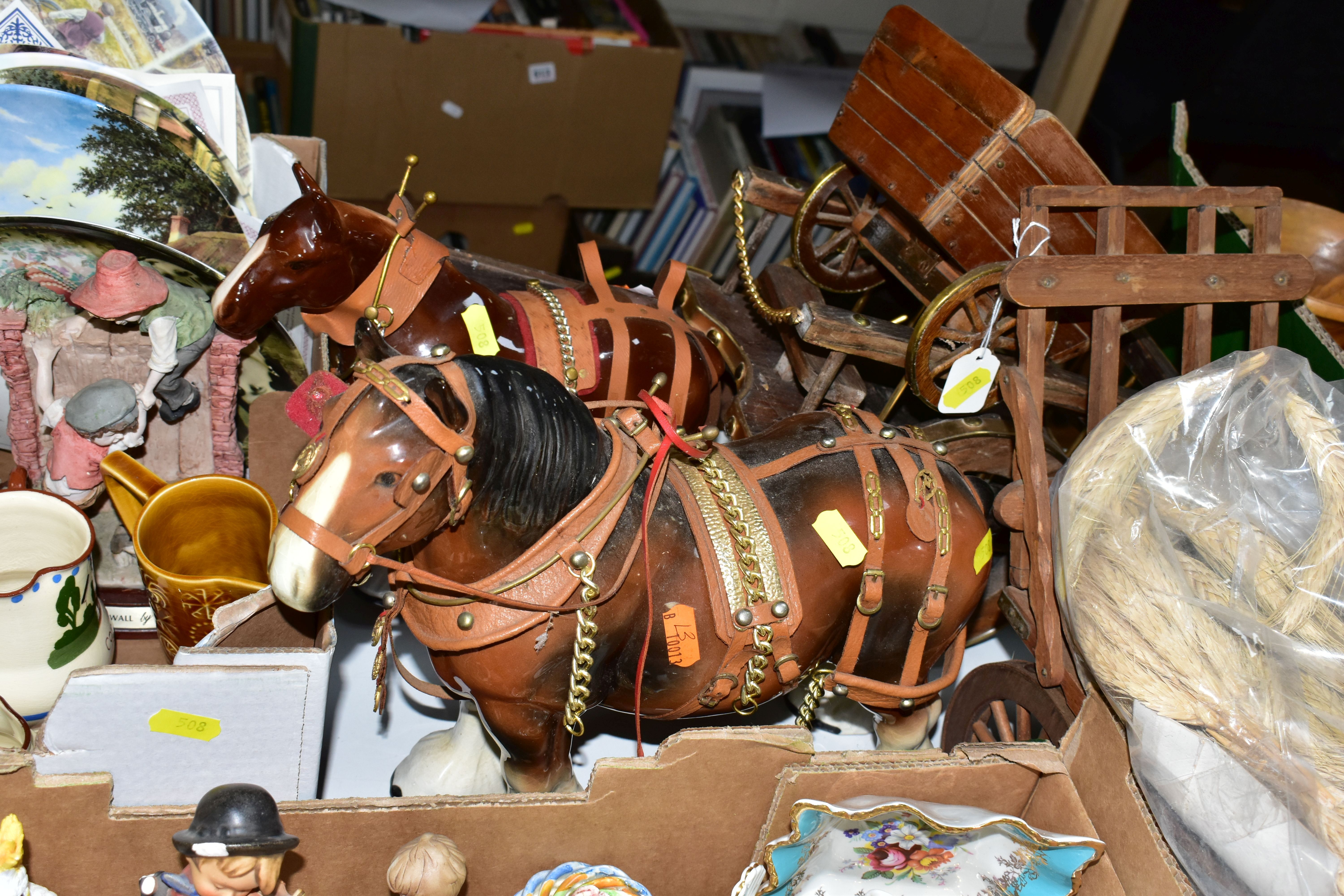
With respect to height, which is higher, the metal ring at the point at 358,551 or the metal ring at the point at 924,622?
the metal ring at the point at 358,551

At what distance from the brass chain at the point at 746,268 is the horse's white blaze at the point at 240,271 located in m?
0.88

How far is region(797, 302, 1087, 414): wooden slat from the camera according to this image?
1.84m

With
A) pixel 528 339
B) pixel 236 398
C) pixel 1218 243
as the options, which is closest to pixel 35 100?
pixel 236 398

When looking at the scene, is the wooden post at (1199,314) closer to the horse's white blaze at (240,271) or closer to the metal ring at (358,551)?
the metal ring at (358,551)

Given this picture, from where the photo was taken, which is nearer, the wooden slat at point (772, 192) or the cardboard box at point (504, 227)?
the wooden slat at point (772, 192)

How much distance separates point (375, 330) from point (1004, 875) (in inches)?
51.5

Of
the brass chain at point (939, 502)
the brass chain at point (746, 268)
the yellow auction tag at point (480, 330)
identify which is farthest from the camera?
the brass chain at point (746, 268)

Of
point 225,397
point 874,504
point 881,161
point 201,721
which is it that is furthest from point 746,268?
point 201,721

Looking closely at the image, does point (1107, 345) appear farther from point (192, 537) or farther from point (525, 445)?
point (192, 537)

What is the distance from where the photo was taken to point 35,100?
1.79 meters

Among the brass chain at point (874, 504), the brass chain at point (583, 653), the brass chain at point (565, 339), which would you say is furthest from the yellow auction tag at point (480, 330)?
the brass chain at point (874, 504)

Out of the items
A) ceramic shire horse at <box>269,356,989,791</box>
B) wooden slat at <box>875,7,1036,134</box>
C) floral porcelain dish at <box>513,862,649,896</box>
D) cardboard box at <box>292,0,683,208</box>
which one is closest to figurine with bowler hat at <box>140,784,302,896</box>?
ceramic shire horse at <box>269,356,989,791</box>

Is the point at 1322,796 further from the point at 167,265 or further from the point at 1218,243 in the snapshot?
the point at 167,265

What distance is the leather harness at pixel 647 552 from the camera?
4.11 feet
